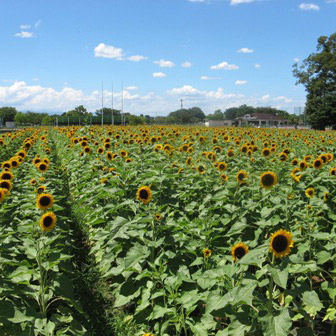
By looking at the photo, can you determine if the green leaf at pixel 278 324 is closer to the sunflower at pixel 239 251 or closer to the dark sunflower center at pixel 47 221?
the sunflower at pixel 239 251

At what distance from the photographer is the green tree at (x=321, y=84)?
51000 mm

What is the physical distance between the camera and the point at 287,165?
19.9 feet

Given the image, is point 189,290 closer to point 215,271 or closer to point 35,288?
point 215,271

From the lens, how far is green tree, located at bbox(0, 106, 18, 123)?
135375 mm

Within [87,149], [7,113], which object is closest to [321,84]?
[87,149]

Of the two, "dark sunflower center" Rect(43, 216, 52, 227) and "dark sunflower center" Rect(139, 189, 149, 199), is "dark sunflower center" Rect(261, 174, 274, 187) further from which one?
"dark sunflower center" Rect(43, 216, 52, 227)

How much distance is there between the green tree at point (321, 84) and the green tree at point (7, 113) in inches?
4242

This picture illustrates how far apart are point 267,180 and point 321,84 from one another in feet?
196

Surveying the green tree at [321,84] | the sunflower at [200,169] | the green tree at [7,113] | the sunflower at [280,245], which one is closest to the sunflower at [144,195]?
the sunflower at [280,245]

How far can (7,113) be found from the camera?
137125mm

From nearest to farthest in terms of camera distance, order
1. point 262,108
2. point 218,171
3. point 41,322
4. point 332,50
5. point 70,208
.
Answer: point 41,322 → point 218,171 → point 70,208 → point 332,50 → point 262,108

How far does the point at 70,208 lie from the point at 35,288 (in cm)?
455

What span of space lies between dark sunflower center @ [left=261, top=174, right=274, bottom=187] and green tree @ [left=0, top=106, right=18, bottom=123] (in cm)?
14213

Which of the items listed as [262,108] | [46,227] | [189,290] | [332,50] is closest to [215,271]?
→ [189,290]
